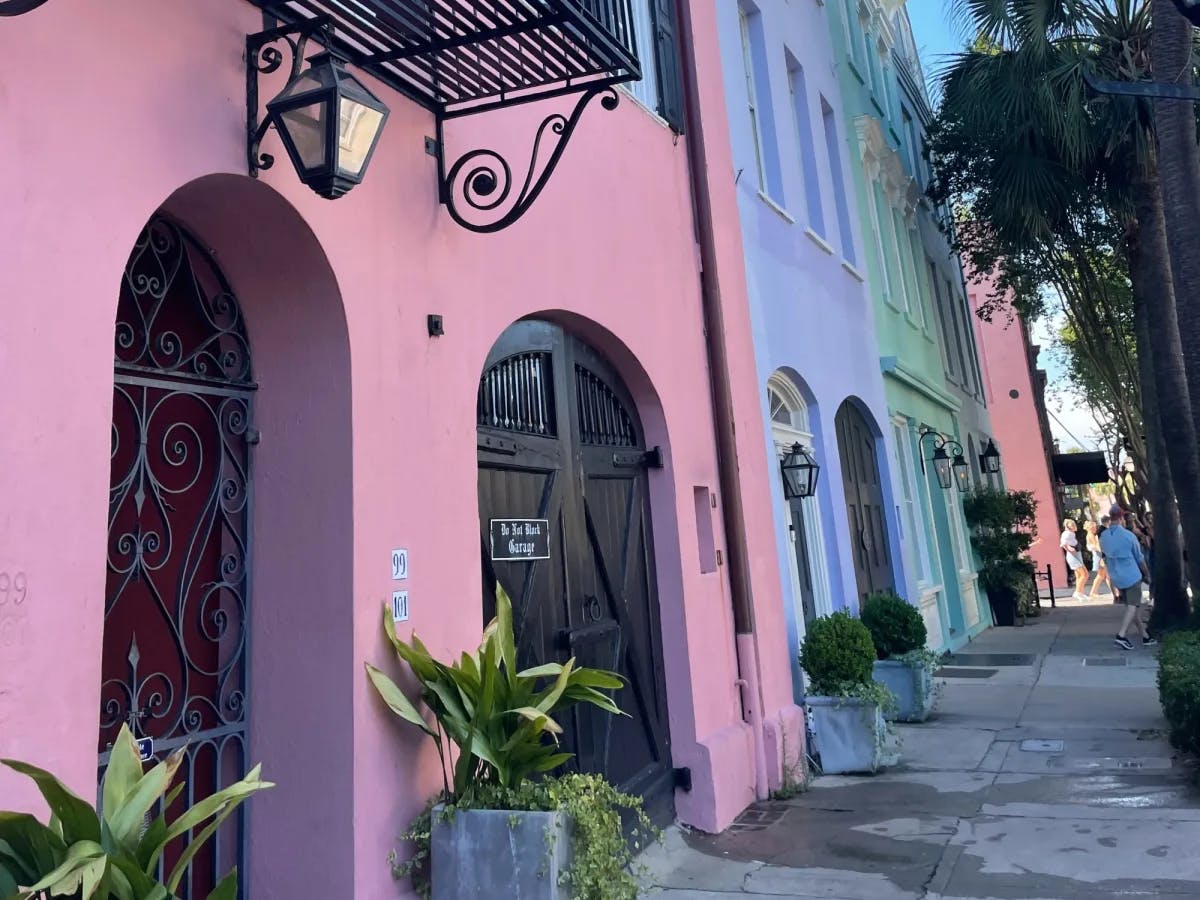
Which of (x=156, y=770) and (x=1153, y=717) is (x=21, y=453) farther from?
(x=1153, y=717)

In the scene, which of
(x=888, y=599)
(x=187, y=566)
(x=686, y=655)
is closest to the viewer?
(x=187, y=566)

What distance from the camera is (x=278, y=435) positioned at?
134 inches

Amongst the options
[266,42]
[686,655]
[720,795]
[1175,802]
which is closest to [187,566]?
[266,42]

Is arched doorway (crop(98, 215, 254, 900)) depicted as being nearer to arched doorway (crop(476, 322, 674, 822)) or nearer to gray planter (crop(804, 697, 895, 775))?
arched doorway (crop(476, 322, 674, 822))

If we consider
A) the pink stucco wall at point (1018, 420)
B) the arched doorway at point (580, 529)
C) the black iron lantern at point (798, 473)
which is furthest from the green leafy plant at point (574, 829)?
the pink stucco wall at point (1018, 420)

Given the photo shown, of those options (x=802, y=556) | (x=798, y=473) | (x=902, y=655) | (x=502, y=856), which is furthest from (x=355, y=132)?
(x=902, y=655)

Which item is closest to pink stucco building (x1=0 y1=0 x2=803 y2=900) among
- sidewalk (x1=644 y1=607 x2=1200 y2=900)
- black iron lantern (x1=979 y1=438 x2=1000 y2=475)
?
sidewalk (x1=644 y1=607 x2=1200 y2=900)

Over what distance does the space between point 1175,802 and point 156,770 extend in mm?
5540

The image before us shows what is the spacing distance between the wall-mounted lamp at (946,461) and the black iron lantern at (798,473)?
5.71 metres

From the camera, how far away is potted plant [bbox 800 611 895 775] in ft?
21.4

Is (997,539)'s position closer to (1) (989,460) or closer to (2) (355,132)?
(1) (989,460)

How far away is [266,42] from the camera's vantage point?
10.4ft

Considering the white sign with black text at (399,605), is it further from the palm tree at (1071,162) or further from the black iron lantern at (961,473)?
the black iron lantern at (961,473)

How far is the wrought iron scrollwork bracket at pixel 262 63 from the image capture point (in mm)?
3049
